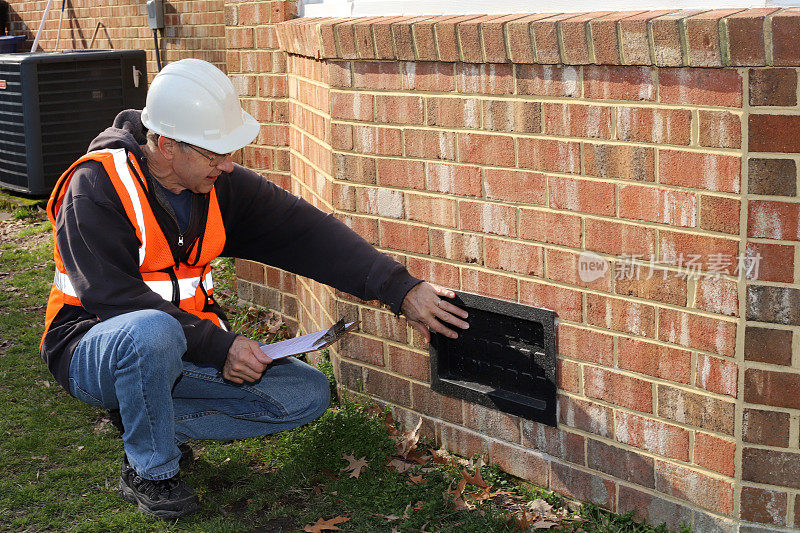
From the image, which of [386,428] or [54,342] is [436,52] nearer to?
[386,428]

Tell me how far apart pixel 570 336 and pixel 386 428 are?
1.04m

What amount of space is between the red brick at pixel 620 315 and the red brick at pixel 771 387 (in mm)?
374

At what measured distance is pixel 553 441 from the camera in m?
3.81

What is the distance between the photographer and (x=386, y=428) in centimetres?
429

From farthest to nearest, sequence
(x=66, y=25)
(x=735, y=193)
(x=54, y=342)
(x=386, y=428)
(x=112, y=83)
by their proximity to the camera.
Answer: (x=66, y=25) → (x=112, y=83) → (x=386, y=428) → (x=54, y=342) → (x=735, y=193)

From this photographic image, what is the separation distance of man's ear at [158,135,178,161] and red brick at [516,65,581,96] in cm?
135

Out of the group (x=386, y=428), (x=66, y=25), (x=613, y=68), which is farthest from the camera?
(x=66, y=25)

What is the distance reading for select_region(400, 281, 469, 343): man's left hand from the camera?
13.0 feet

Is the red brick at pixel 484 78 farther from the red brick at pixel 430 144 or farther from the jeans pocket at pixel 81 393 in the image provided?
the jeans pocket at pixel 81 393

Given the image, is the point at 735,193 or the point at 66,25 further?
the point at 66,25

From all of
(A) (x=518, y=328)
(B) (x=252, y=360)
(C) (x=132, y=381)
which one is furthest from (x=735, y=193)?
(C) (x=132, y=381)

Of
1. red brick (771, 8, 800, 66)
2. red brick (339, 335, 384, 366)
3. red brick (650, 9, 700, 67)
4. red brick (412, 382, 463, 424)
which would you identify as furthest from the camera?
red brick (339, 335, 384, 366)

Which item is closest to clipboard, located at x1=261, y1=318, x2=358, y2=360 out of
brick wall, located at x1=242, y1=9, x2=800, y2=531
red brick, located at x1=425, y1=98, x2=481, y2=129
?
brick wall, located at x1=242, y1=9, x2=800, y2=531

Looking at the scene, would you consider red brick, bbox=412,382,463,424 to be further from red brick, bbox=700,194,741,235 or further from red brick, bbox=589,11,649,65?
red brick, bbox=589,11,649,65
